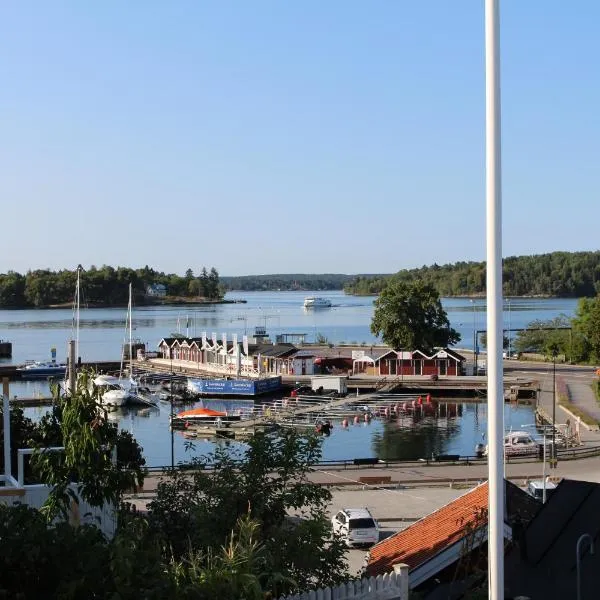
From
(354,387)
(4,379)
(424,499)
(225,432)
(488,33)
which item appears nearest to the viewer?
(488,33)

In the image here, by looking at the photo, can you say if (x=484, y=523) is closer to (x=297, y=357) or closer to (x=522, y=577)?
(x=522, y=577)

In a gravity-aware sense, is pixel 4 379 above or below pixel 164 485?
above

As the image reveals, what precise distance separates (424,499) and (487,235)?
22310 mm

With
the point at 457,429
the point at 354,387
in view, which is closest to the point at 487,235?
the point at 457,429

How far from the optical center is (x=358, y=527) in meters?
21.5

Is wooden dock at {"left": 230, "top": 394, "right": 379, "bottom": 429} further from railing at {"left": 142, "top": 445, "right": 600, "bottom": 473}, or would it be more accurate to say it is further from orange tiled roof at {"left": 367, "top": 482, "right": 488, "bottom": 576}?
orange tiled roof at {"left": 367, "top": 482, "right": 488, "bottom": 576}

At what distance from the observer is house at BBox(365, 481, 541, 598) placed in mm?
11766

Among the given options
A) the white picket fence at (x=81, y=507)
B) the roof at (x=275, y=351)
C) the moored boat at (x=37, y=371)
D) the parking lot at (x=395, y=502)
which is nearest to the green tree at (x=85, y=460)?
the white picket fence at (x=81, y=507)

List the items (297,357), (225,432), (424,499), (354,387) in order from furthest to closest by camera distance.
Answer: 1. (297,357)
2. (354,387)
3. (225,432)
4. (424,499)

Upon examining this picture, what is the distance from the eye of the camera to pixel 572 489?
12438 mm

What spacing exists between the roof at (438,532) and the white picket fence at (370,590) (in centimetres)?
377

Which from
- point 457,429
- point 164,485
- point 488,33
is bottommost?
point 457,429

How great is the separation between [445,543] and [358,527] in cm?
887

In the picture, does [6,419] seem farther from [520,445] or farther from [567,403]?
[567,403]
